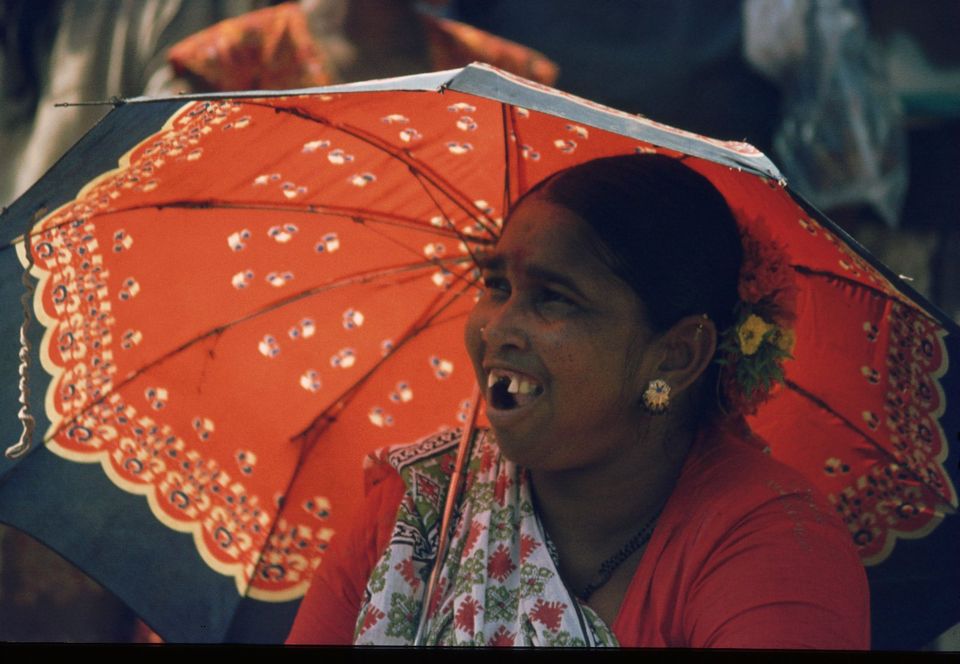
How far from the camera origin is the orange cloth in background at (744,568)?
7.18 feet

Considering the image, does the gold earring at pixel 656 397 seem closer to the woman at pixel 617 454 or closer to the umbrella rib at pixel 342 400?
the woman at pixel 617 454

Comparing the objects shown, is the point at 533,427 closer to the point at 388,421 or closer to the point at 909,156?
the point at 388,421

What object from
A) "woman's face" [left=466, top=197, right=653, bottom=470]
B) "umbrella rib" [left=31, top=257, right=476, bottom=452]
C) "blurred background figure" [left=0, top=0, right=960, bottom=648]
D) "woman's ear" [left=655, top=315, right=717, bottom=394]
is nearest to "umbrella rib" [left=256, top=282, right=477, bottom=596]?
"umbrella rib" [left=31, top=257, right=476, bottom=452]

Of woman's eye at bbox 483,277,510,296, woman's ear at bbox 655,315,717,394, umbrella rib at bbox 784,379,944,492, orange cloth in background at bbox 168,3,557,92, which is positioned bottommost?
umbrella rib at bbox 784,379,944,492

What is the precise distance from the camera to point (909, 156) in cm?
483

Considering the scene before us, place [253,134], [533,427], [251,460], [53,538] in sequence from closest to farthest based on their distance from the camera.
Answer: [533,427] < [253,134] < [53,538] < [251,460]

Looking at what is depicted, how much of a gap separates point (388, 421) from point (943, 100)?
2.69m

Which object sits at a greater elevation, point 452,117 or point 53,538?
point 452,117

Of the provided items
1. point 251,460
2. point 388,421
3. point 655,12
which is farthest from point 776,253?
point 655,12

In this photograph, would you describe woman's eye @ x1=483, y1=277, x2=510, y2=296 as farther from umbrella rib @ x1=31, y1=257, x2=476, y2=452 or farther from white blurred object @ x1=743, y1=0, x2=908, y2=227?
white blurred object @ x1=743, y1=0, x2=908, y2=227

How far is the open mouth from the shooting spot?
241 cm

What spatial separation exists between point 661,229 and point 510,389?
412mm

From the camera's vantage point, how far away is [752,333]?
251 cm

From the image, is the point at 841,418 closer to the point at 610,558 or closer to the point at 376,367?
the point at 610,558
